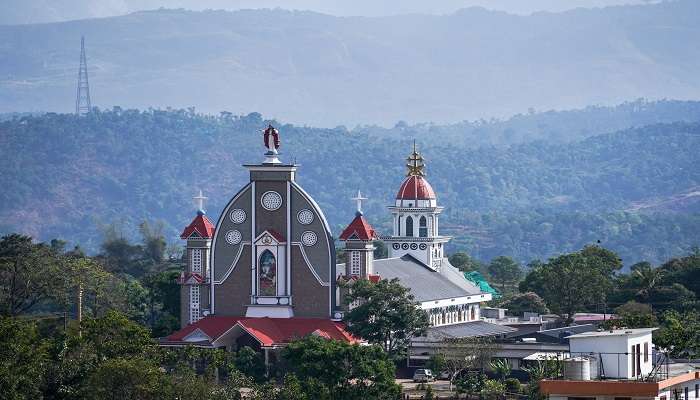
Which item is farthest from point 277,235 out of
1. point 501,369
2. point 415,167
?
point 415,167

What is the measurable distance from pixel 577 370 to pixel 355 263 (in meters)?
46.0

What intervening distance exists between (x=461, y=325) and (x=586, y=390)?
57.2 metres

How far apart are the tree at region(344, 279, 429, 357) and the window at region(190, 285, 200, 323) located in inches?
308

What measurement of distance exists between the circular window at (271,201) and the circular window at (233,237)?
1.81m

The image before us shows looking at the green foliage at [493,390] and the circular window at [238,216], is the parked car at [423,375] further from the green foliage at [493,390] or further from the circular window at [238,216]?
the circular window at [238,216]

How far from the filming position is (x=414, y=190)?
361 ft

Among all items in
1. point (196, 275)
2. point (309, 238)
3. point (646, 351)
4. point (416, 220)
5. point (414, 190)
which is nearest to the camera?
point (646, 351)

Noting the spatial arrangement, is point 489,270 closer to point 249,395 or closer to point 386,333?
point 386,333

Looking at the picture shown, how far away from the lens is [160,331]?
96.4 meters

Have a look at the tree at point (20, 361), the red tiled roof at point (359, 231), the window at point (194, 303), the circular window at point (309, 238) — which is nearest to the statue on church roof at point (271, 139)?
the circular window at point (309, 238)

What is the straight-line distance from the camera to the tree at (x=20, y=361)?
69375 mm

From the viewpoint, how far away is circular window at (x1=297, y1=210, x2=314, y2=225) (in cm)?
9419

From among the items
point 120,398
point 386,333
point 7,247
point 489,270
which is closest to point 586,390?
point 120,398

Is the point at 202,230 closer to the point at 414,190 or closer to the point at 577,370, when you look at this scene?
the point at 414,190
